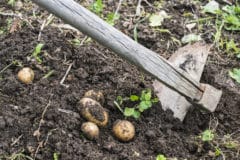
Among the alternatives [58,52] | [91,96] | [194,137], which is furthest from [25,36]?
[194,137]

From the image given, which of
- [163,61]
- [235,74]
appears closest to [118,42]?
[163,61]

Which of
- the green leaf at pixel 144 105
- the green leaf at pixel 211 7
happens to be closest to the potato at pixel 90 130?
the green leaf at pixel 144 105

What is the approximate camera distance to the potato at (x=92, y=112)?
2863 mm

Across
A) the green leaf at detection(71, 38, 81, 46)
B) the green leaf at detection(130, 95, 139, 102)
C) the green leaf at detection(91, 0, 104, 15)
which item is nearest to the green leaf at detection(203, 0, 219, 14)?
the green leaf at detection(91, 0, 104, 15)

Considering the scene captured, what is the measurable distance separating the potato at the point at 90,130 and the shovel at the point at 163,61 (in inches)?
17.4

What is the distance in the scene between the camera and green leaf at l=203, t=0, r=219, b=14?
4.01m

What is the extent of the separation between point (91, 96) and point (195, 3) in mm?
1581

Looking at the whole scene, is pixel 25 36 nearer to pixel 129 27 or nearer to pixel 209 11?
pixel 129 27

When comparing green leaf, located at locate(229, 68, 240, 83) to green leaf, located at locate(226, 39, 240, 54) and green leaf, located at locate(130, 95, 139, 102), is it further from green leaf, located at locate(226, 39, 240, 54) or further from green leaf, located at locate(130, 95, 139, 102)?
green leaf, located at locate(130, 95, 139, 102)

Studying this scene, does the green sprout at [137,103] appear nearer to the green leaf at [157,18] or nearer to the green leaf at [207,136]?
the green leaf at [207,136]

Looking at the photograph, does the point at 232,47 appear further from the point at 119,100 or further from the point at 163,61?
the point at 119,100

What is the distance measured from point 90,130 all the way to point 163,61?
596 mm

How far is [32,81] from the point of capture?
310 centimetres

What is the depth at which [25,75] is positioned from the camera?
10.0 ft
